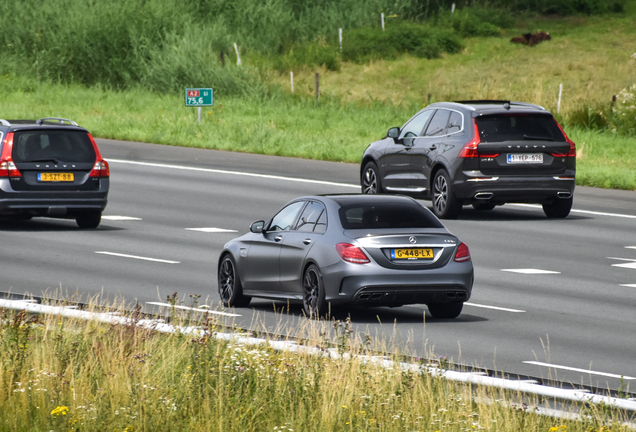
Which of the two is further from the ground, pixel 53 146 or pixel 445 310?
pixel 53 146

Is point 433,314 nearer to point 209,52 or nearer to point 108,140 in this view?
point 108,140

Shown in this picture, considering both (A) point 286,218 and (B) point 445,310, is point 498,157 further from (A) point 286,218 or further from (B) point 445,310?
(B) point 445,310

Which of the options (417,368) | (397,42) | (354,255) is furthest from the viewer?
(397,42)

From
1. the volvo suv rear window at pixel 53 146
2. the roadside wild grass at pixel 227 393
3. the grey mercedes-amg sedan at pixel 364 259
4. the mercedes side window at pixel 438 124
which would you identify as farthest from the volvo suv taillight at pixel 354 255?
the mercedes side window at pixel 438 124

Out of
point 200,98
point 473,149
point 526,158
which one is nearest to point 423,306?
point 473,149

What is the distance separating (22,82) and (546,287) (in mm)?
38428

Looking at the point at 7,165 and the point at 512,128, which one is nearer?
the point at 7,165

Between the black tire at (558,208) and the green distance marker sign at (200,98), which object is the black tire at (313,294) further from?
the green distance marker sign at (200,98)

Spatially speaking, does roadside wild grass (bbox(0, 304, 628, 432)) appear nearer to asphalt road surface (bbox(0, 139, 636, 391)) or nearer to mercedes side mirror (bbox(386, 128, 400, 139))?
asphalt road surface (bbox(0, 139, 636, 391))

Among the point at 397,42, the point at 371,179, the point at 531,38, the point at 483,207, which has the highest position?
the point at 371,179

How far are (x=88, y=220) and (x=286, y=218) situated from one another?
7765 millimetres

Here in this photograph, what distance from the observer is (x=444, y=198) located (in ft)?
70.7

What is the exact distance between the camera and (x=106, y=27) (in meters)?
53.0

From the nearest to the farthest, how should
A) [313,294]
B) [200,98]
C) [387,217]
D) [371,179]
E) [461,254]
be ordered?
[461,254] → [313,294] → [387,217] → [371,179] → [200,98]
